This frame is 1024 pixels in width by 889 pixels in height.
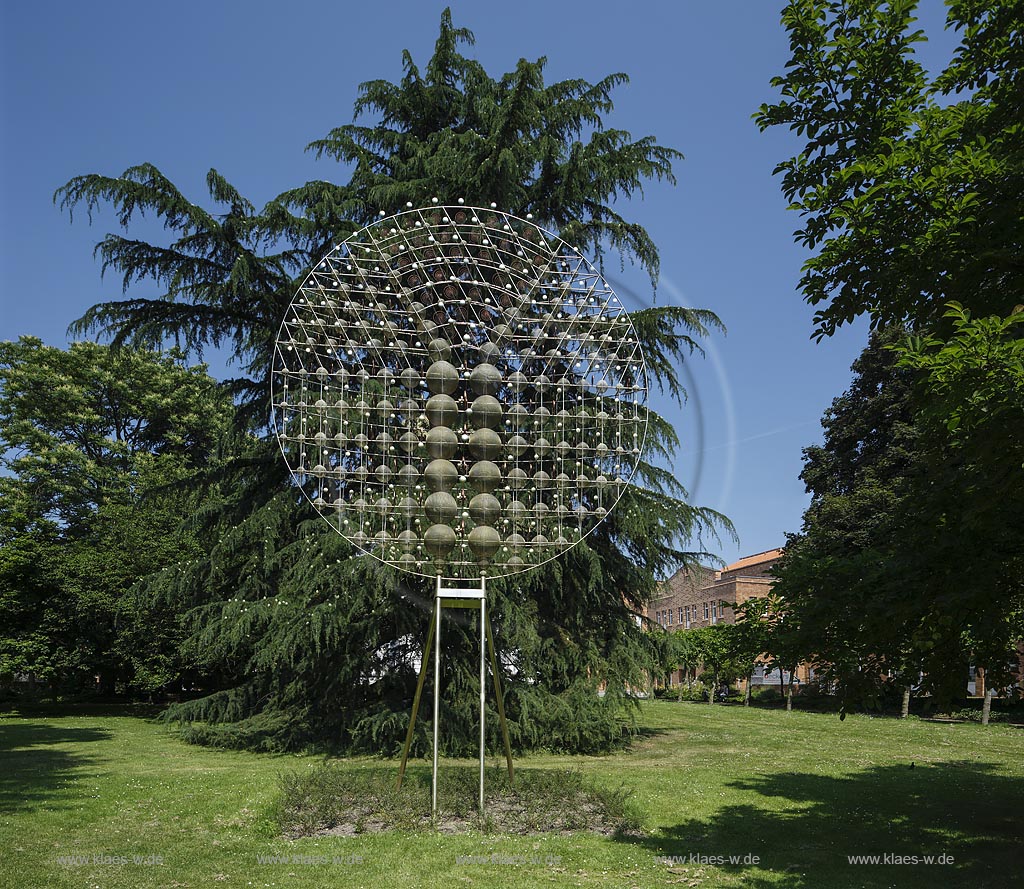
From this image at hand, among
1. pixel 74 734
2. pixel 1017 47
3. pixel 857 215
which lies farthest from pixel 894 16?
pixel 74 734

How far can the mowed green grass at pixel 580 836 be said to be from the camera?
25.9 ft

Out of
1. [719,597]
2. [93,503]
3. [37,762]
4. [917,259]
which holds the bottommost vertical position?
[37,762]

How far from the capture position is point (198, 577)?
65.1 ft

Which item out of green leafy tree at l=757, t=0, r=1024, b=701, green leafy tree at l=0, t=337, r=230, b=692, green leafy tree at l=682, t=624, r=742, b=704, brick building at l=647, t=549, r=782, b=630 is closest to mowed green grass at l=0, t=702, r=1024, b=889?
green leafy tree at l=757, t=0, r=1024, b=701

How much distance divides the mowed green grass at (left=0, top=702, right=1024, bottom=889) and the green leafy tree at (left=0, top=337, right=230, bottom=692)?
28.1 feet

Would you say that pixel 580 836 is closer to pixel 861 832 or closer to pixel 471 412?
pixel 861 832

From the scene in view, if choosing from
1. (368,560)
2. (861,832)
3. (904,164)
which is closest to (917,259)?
(904,164)

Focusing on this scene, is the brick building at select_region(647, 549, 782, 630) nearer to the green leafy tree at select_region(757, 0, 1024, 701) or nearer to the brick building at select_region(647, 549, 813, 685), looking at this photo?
the brick building at select_region(647, 549, 813, 685)

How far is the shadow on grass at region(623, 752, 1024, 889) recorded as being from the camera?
8.24 meters

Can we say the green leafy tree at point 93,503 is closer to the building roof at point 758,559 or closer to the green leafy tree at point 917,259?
the green leafy tree at point 917,259

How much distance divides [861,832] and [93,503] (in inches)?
1310

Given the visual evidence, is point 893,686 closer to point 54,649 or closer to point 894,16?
point 894,16

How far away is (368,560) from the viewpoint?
16.1 meters

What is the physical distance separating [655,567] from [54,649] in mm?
20361
